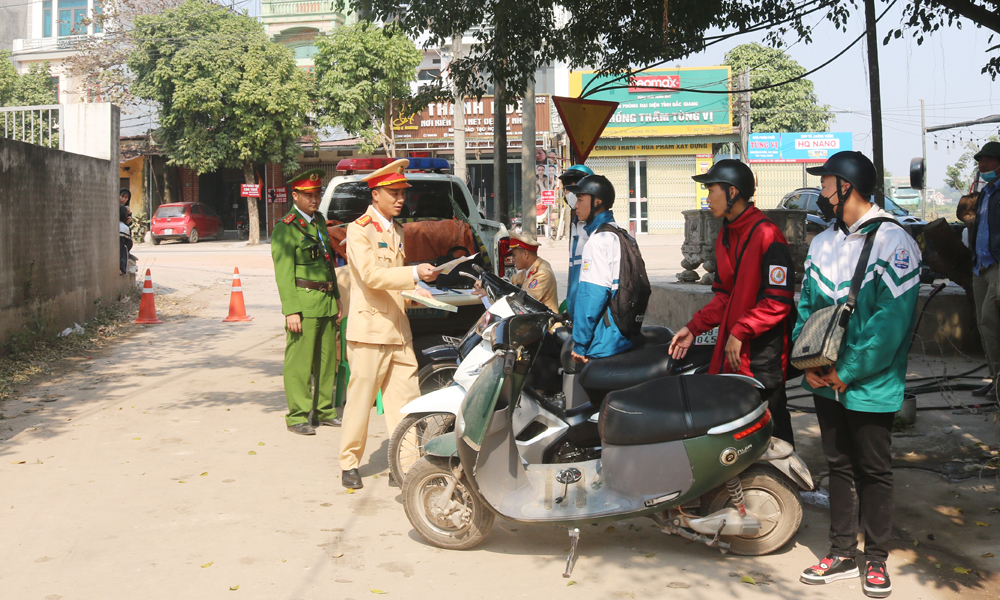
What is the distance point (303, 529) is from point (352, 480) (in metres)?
0.69

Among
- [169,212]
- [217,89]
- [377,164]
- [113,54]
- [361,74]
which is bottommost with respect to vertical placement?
[377,164]

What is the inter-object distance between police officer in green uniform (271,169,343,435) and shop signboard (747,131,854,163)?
112 feet

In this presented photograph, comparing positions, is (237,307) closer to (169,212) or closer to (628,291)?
(628,291)

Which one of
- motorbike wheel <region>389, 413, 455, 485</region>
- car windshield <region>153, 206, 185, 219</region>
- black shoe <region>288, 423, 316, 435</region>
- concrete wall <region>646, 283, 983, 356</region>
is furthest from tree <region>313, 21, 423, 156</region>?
motorbike wheel <region>389, 413, 455, 485</region>

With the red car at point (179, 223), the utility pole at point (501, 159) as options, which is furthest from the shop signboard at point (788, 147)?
the utility pole at point (501, 159)

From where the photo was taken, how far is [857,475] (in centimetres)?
375

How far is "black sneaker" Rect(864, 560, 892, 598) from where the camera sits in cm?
354

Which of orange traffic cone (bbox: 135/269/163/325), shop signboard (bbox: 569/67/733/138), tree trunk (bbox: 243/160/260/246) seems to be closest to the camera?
orange traffic cone (bbox: 135/269/163/325)

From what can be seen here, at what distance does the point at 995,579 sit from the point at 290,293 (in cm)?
471

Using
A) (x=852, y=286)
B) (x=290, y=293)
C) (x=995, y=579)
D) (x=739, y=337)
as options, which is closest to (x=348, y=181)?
(x=290, y=293)

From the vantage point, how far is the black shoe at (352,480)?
16.8 feet

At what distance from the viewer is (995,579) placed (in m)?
3.69

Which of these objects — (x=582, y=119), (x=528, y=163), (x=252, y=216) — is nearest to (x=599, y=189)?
(x=582, y=119)

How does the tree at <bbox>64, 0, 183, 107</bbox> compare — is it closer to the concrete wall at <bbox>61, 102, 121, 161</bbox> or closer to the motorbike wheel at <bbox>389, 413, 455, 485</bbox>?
the concrete wall at <bbox>61, 102, 121, 161</bbox>
